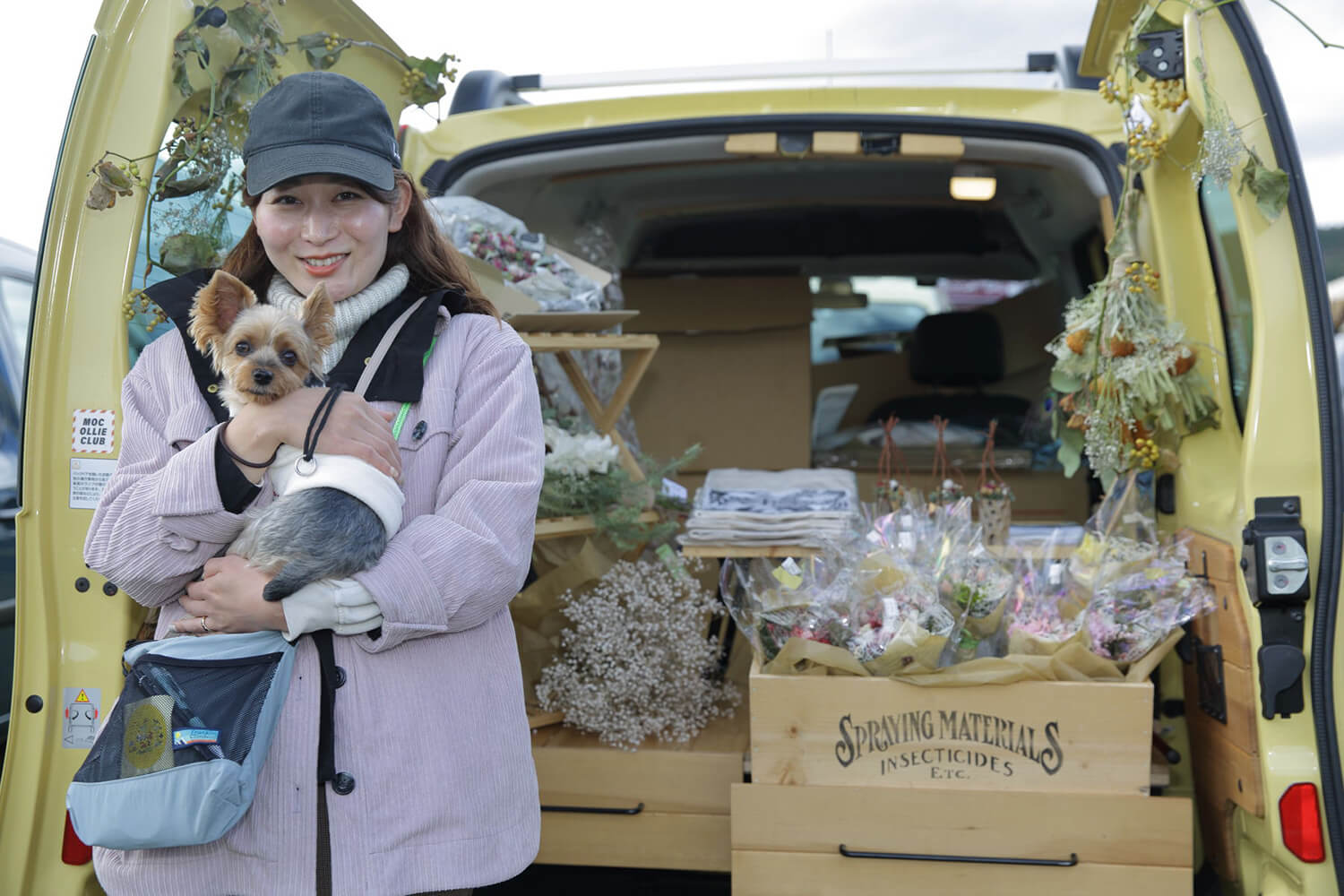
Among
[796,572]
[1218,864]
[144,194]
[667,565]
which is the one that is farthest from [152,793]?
[1218,864]

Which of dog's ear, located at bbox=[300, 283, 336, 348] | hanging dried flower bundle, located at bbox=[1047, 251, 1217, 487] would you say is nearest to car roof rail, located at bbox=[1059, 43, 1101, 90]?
hanging dried flower bundle, located at bbox=[1047, 251, 1217, 487]

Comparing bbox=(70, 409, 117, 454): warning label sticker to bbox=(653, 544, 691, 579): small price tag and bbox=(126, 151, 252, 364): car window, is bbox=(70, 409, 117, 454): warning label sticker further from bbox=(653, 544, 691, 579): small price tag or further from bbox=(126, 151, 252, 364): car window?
bbox=(653, 544, 691, 579): small price tag

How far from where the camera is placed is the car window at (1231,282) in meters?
2.47

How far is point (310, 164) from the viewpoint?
1.58 m

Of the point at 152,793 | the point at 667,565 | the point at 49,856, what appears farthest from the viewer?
the point at 667,565

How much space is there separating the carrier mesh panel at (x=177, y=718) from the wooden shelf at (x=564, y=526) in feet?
5.18

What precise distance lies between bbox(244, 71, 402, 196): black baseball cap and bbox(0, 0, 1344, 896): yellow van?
1.73ft

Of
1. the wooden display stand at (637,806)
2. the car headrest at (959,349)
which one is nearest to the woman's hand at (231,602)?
the wooden display stand at (637,806)

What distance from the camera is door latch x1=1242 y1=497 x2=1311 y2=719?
7.16ft

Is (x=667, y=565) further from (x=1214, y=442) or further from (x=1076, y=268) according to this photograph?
(x=1076, y=268)

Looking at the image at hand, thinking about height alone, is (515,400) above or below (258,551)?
above

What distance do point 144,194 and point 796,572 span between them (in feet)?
5.47

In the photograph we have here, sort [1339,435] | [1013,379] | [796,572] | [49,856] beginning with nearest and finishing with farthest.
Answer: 1. [49,856]
2. [1339,435]
3. [796,572]
4. [1013,379]

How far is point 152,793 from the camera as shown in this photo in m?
1.37
